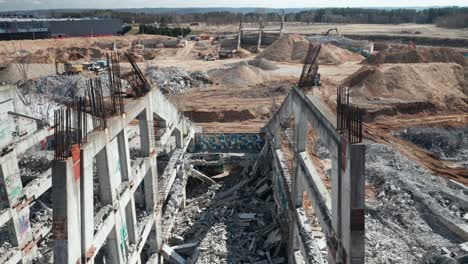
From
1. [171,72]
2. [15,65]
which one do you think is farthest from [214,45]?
[15,65]

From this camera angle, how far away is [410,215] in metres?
20.1

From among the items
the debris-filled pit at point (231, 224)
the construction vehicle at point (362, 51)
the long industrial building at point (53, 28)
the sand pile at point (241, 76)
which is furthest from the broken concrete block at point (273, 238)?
the long industrial building at point (53, 28)

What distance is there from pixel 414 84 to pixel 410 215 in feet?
94.7

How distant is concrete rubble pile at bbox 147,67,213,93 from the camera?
1908 inches

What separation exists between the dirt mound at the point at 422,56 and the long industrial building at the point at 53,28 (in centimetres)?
7556

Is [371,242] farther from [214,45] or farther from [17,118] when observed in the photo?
[214,45]

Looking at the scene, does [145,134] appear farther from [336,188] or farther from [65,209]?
[336,188]

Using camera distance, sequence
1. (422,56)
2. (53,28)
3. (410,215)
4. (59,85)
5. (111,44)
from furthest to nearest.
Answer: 1. (53,28)
2. (111,44)
3. (422,56)
4. (59,85)
5. (410,215)

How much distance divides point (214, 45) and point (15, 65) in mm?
47206

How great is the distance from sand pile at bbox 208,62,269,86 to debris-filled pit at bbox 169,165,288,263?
1030 inches

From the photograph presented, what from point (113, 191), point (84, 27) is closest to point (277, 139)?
point (113, 191)

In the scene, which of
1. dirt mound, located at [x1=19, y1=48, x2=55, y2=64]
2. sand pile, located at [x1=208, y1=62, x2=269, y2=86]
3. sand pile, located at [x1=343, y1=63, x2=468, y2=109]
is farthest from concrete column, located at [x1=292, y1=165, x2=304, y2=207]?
dirt mound, located at [x1=19, y1=48, x2=55, y2=64]

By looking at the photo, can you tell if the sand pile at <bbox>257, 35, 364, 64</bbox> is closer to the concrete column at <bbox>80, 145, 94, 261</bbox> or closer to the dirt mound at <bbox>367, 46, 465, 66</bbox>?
the dirt mound at <bbox>367, 46, 465, 66</bbox>

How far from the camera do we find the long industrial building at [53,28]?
3696 inches
